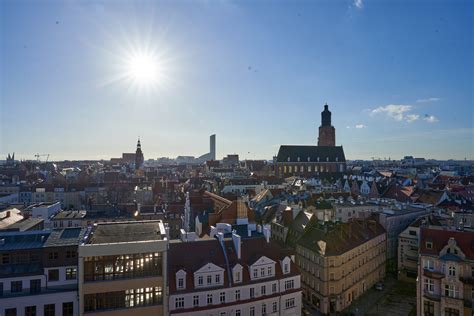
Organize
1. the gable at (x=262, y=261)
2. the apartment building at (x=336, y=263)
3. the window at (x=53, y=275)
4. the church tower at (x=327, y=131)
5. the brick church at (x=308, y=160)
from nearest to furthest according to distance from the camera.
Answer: the window at (x=53, y=275) < the gable at (x=262, y=261) < the apartment building at (x=336, y=263) < the brick church at (x=308, y=160) < the church tower at (x=327, y=131)

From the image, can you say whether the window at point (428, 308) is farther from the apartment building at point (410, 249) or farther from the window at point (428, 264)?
the apartment building at point (410, 249)

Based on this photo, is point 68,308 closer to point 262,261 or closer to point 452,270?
point 262,261

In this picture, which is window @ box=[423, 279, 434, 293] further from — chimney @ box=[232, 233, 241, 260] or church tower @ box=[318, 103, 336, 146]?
church tower @ box=[318, 103, 336, 146]

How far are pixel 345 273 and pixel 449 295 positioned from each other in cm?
1215

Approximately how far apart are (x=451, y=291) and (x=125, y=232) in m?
33.9

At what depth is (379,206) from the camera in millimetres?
64188

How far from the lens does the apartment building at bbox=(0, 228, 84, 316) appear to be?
30.7m

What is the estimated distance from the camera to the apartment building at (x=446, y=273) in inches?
1355

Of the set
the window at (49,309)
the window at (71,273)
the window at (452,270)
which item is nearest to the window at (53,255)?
the window at (71,273)

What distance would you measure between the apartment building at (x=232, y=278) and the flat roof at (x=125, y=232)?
2.47m

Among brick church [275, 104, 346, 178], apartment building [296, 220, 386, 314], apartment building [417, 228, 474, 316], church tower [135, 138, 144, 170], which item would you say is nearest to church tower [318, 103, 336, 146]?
brick church [275, 104, 346, 178]

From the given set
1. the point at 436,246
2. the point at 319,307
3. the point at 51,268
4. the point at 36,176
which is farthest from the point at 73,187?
the point at 436,246

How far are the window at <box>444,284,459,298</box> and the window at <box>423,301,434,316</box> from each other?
2.06 m

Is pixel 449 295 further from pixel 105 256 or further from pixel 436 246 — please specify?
pixel 105 256
